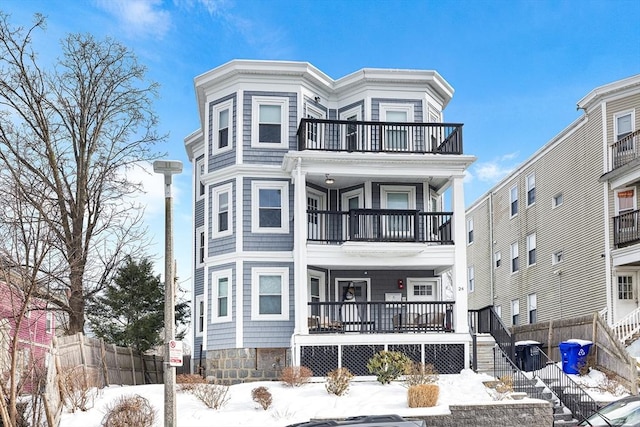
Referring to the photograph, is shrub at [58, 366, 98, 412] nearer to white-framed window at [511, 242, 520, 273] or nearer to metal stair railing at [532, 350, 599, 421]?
metal stair railing at [532, 350, 599, 421]

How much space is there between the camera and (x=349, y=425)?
8891 mm

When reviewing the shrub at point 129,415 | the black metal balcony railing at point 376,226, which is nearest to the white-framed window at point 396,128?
the black metal balcony railing at point 376,226

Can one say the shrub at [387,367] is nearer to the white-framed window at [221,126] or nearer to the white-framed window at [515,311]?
the white-framed window at [221,126]

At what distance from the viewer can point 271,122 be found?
2381cm

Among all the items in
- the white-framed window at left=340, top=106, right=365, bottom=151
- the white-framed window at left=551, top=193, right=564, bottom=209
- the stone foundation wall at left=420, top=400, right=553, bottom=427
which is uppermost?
the white-framed window at left=340, top=106, right=365, bottom=151

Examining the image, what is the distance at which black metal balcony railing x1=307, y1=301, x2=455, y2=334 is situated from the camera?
21.6m

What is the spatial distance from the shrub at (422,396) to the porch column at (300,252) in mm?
5640

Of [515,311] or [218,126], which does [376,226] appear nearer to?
[218,126]

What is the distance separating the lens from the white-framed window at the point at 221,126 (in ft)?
79.2

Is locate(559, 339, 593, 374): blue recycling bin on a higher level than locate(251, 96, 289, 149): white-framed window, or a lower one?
lower

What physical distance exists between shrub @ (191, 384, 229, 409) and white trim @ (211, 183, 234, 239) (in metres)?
7.12

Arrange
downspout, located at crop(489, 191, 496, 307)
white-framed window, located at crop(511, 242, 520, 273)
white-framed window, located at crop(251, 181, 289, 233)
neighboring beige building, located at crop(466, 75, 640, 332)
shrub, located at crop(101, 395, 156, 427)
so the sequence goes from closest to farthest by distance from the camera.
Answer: shrub, located at crop(101, 395, 156, 427)
white-framed window, located at crop(251, 181, 289, 233)
neighboring beige building, located at crop(466, 75, 640, 332)
white-framed window, located at crop(511, 242, 520, 273)
downspout, located at crop(489, 191, 496, 307)

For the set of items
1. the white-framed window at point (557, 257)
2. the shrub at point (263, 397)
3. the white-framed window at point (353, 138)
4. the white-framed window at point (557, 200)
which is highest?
the white-framed window at point (353, 138)

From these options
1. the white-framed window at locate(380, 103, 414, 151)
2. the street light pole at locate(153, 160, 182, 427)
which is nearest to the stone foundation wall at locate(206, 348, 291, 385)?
the white-framed window at locate(380, 103, 414, 151)
